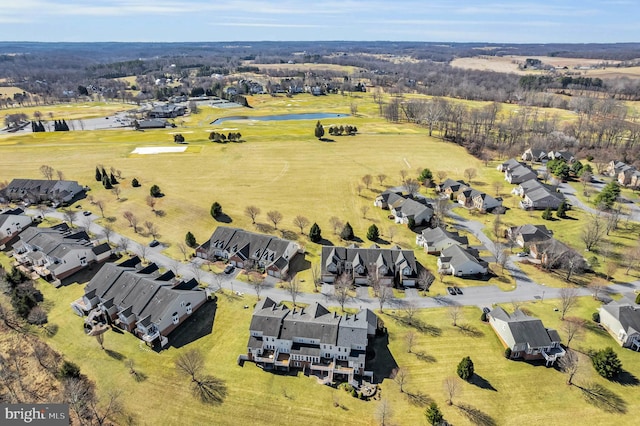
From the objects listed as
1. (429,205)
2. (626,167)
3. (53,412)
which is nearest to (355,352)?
(53,412)

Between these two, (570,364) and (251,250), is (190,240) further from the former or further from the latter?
(570,364)

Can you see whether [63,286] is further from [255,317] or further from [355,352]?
[355,352]

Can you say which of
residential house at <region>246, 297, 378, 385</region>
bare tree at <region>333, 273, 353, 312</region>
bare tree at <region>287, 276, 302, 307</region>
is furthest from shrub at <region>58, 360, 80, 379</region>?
bare tree at <region>333, 273, 353, 312</region>

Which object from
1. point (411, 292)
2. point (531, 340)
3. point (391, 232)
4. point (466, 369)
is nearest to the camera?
point (466, 369)

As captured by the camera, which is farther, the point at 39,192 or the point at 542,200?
the point at 39,192

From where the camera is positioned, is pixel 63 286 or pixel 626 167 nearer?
pixel 63 286

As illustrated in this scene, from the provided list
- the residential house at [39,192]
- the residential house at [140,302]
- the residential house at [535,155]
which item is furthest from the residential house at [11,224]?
the residential house at [535,155]

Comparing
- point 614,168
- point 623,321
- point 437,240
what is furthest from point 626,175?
point 623,321
